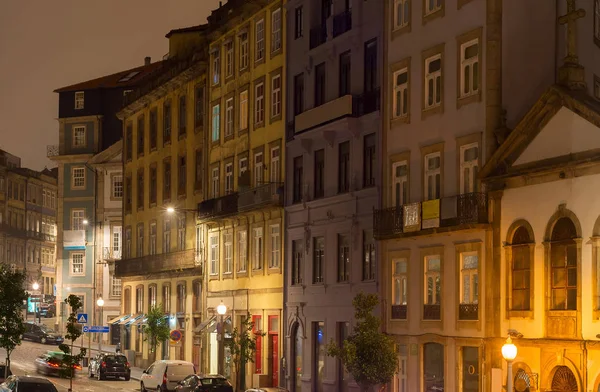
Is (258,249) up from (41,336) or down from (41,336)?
up

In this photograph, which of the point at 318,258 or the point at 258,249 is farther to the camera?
the point at 258,249

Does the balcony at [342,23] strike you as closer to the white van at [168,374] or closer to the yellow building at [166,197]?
the white van at [168,374]

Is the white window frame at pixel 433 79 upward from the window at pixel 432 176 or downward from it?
upward

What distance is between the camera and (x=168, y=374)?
54219 millimetres

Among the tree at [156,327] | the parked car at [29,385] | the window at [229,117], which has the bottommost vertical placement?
the parked car at [29,385]

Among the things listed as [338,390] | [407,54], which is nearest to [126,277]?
[338,390]

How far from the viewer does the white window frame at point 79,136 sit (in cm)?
10656

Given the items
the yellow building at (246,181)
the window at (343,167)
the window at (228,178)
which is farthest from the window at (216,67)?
the window at (343,167)

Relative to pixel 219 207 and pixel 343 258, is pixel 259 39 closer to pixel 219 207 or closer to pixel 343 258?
pixel 219 207

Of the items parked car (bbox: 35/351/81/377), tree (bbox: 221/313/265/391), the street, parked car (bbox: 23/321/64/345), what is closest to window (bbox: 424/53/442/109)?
tree (bbox: 221/313/265/391)

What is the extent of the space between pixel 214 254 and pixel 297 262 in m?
11.8

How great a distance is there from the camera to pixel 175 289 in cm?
7219

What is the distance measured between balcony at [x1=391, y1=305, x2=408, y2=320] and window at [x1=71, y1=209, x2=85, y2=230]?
62935mm

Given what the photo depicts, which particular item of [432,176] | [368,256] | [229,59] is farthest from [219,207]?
[432,176]
